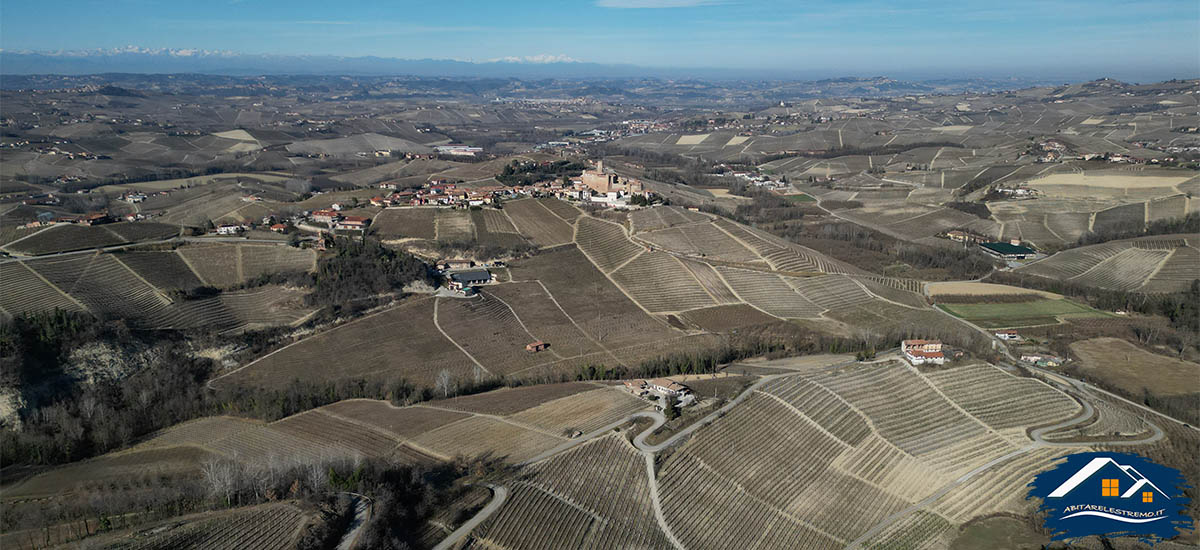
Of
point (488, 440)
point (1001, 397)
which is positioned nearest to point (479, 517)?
point (488, 440)

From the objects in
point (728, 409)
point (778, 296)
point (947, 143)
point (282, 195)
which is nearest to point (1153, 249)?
point (778, 296)

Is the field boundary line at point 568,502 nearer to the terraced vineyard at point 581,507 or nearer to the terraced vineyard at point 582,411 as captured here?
the terraced vineyard at point 581,507

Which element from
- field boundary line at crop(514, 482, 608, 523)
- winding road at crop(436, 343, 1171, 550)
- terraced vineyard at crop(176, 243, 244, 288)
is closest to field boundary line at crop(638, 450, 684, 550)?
winding road at crop(436, 343, 1171, 550)

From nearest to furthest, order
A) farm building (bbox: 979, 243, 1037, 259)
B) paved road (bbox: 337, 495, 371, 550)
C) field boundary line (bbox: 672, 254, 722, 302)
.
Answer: paved road (bbox: 337, 495, 371, 550) < field boundary line (bbox: 672, 254, 722, 302) < farm building (bbox: 979, 243, 1037, 259)

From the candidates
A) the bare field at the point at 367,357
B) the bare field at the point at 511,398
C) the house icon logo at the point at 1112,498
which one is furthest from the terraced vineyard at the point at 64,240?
the house icon logo at the point at 1112,498

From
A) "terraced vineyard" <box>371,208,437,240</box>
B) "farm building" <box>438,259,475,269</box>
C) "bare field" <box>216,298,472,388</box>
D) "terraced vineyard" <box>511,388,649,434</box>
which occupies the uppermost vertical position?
"terraced vineyard" <box>371,208,437,240</box>

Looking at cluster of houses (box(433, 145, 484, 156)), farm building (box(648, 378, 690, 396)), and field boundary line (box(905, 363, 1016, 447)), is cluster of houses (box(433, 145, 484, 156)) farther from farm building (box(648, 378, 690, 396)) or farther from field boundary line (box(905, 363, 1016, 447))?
field boundary line (box(905, 363, 1016, 447))
